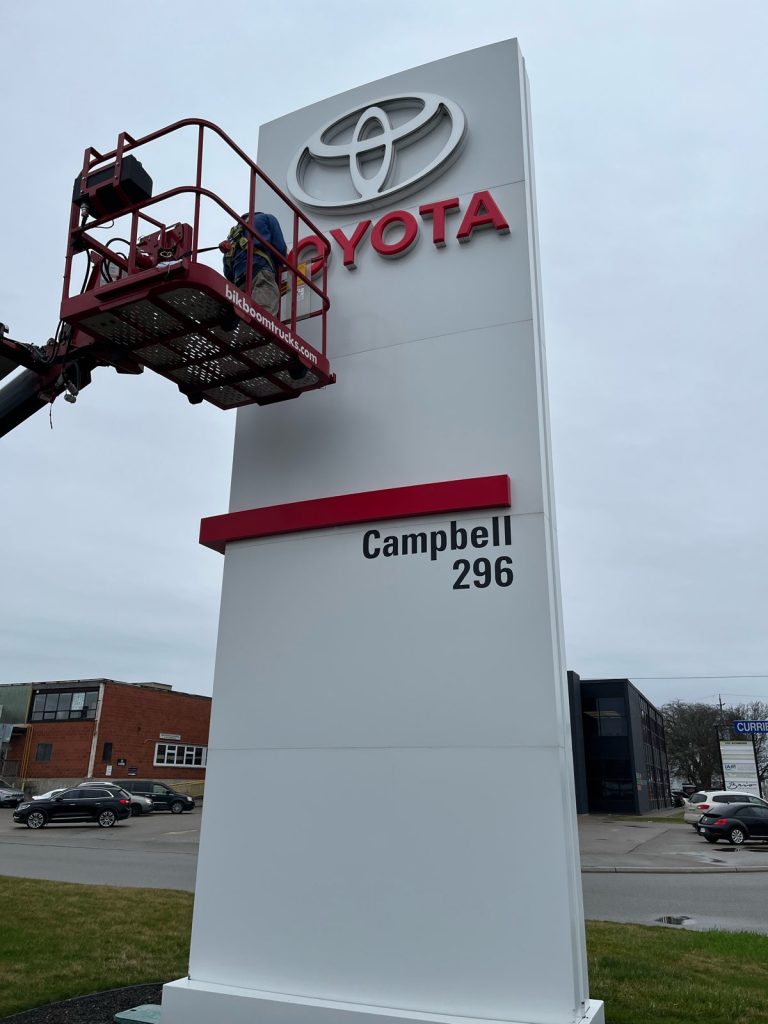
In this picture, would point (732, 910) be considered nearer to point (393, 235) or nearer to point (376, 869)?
point (376, 869)

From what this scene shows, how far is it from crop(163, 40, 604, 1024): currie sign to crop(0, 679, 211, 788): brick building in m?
38.3

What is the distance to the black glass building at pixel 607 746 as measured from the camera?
4041 cm

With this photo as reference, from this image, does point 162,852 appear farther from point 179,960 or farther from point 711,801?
point 711,801

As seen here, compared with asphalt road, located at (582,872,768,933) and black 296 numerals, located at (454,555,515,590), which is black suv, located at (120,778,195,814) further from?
black 296 numerals, located at (454,555,515,590)

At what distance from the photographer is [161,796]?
3416 cm

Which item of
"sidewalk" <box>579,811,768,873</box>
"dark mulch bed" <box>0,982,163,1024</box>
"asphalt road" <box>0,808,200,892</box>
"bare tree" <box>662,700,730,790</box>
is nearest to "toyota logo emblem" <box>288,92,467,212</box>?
"dark mulch bed" <box>0,982,163,1024</box>

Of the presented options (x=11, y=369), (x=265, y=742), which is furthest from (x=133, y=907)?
(x=11, y=369)

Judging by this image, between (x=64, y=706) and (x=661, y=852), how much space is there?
32829 mm

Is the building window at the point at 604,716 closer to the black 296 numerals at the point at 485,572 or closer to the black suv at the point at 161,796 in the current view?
the black suv at the point at 161,796

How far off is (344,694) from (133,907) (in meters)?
7.25

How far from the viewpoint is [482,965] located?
481 cm

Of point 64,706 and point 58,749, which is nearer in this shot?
point 58,749

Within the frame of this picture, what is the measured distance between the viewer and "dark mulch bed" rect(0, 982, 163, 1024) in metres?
6.04

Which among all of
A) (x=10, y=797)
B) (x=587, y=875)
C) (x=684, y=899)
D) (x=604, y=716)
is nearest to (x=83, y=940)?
(x=684, y=899)
